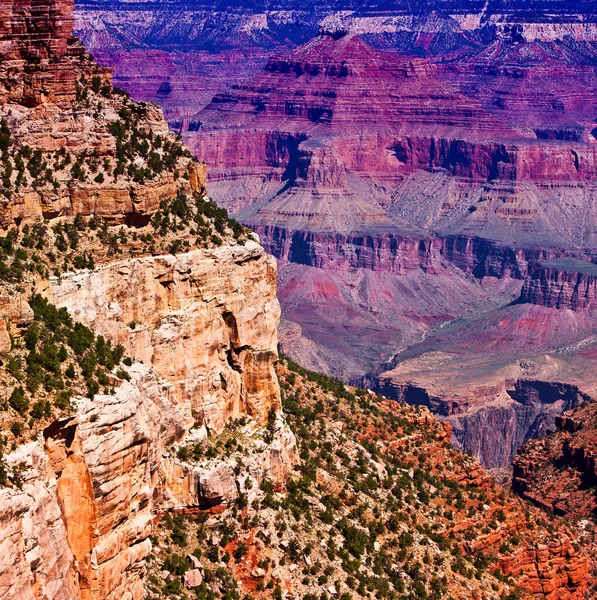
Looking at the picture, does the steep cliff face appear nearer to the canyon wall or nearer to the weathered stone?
the canyon wall

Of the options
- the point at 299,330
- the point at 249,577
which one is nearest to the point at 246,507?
the point at 249,577

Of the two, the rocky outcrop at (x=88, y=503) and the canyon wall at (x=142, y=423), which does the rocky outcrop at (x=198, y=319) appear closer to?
the canyon wall at (x=142, y=423)

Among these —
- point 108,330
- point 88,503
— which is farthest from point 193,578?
point 88,503

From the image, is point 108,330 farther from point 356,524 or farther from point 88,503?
point 356,524

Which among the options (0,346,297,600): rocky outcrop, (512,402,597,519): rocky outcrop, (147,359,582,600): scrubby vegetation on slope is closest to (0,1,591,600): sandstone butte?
(0,346,297,600): rocky outcrop

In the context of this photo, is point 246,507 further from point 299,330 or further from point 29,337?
point 299,330

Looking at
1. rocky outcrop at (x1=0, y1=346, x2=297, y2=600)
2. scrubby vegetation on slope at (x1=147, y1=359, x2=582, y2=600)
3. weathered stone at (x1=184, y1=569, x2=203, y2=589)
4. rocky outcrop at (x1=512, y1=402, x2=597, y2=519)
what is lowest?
rocky outcrop at (x1=512, y1=402, x2=597, y2=519)

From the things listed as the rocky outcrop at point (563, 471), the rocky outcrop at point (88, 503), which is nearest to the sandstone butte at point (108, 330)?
the rocky outcrop at point (88, 503)
